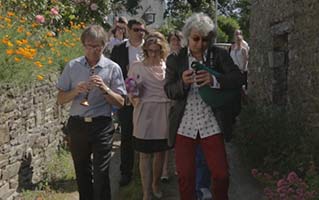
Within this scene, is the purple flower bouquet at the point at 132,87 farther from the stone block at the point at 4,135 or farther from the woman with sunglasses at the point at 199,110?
the stone block at the point at 4,135

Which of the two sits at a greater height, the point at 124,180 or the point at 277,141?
the point at 277,141

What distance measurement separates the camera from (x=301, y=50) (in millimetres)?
6402

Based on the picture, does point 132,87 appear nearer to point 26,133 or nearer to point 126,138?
point 126,138

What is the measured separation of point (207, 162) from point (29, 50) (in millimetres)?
2322

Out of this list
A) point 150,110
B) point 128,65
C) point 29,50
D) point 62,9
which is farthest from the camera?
point 62,9

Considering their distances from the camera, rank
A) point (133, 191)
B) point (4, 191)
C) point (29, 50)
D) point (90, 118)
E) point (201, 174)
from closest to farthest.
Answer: point (90, 118) < point (4, 191) < point (201, 174) < point (29, 50) < point (133, 191)

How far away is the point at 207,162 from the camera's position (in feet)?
13.7

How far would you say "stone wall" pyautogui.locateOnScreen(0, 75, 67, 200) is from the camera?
4.73 m

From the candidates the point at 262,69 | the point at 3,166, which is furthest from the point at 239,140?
the point at 3,166

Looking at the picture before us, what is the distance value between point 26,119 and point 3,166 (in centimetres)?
85

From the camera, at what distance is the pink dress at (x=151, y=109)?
5.06 m

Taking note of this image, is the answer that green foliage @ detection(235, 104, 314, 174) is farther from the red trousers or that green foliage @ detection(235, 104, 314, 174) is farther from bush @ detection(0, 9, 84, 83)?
bush @ detection(0, 9, 84, 83)

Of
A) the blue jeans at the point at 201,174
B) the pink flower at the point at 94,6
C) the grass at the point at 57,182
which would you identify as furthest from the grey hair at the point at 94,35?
the pink flower at the point at 94,6

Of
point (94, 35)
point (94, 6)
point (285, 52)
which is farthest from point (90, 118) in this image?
point (94, 6)
